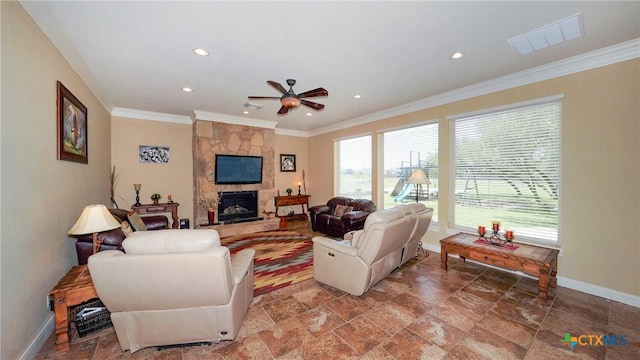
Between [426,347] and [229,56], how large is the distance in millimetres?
3612

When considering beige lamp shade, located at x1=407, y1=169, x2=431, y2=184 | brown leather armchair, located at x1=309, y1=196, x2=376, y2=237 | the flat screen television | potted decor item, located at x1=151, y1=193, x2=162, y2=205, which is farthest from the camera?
the flat screen television

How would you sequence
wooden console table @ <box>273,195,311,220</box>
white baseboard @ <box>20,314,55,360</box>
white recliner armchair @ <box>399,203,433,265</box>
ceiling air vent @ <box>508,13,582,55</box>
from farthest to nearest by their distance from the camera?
wooden console table @ <box>273,195,311,220</box> → white recliner armchair @ <box>399,203,433,265</box> → ceiling air vent @ <box>508,13,582,55</box> → white baseboard @ <box>20,314,55,360</box>

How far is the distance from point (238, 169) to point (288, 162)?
1.89 metres

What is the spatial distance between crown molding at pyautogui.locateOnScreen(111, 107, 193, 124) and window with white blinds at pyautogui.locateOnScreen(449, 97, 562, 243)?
5.93 meters

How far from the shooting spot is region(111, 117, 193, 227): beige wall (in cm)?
525

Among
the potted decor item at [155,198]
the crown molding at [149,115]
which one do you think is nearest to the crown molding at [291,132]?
the crown molding at [149,115]

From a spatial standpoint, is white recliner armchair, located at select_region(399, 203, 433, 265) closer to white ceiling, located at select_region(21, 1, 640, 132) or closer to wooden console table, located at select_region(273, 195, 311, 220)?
white ceiling, located at select_region(21, 1, 640, 132)

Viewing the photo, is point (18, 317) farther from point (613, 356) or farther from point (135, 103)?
point (613, 356)

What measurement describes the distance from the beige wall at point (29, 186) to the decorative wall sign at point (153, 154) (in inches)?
116

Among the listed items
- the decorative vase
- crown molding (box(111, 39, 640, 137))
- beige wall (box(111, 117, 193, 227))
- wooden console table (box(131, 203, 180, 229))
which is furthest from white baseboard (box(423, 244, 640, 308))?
beige wall (box(111, 117, 193, 227))

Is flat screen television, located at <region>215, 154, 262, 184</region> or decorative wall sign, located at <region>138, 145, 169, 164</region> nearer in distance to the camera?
decorative wall sign, located at <region>138, 145, 169, 164</region>

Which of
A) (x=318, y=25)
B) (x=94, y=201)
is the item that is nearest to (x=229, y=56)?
(x=318, y=25)

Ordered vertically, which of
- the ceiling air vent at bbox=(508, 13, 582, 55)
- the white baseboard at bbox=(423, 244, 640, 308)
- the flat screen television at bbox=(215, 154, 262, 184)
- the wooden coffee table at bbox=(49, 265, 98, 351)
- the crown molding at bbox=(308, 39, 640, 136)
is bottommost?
the white baseboard at bbox=(423, 244, 640, 308)

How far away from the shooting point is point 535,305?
263 cm
